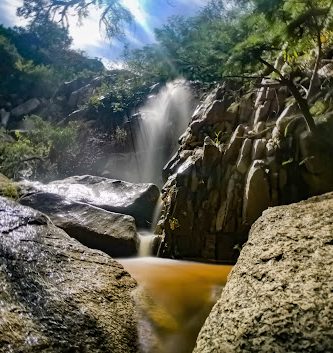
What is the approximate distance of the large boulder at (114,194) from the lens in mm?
9578

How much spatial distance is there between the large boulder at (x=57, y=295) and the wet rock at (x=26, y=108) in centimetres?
2247

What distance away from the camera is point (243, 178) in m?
7.55

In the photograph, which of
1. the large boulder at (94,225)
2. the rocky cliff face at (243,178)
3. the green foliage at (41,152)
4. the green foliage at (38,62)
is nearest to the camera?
the rocky cliff face at (243,178)

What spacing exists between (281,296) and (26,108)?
85.5ft

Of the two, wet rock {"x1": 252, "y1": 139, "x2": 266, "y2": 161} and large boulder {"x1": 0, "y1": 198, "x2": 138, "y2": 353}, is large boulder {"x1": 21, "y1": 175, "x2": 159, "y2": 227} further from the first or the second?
large boulder {"x1": 0, "y1": 198, "x2": 138, "y2": 353}

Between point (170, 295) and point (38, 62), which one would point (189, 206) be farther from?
point (38, 62)

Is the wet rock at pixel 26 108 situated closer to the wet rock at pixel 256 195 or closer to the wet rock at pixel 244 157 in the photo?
the wet rock at pixel 244 157

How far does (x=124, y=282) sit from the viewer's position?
170 inches

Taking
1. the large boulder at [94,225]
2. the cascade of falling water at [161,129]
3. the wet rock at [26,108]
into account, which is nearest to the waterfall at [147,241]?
the large boulder at [94,225]

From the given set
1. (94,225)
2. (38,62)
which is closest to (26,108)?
(38,62)

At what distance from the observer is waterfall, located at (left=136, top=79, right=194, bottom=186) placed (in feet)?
44.0

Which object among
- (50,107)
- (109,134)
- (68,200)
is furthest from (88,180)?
(50,107)

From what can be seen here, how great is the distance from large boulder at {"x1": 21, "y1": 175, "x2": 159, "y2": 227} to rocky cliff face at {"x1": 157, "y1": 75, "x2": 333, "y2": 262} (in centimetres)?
70

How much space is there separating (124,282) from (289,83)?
14.8ft
